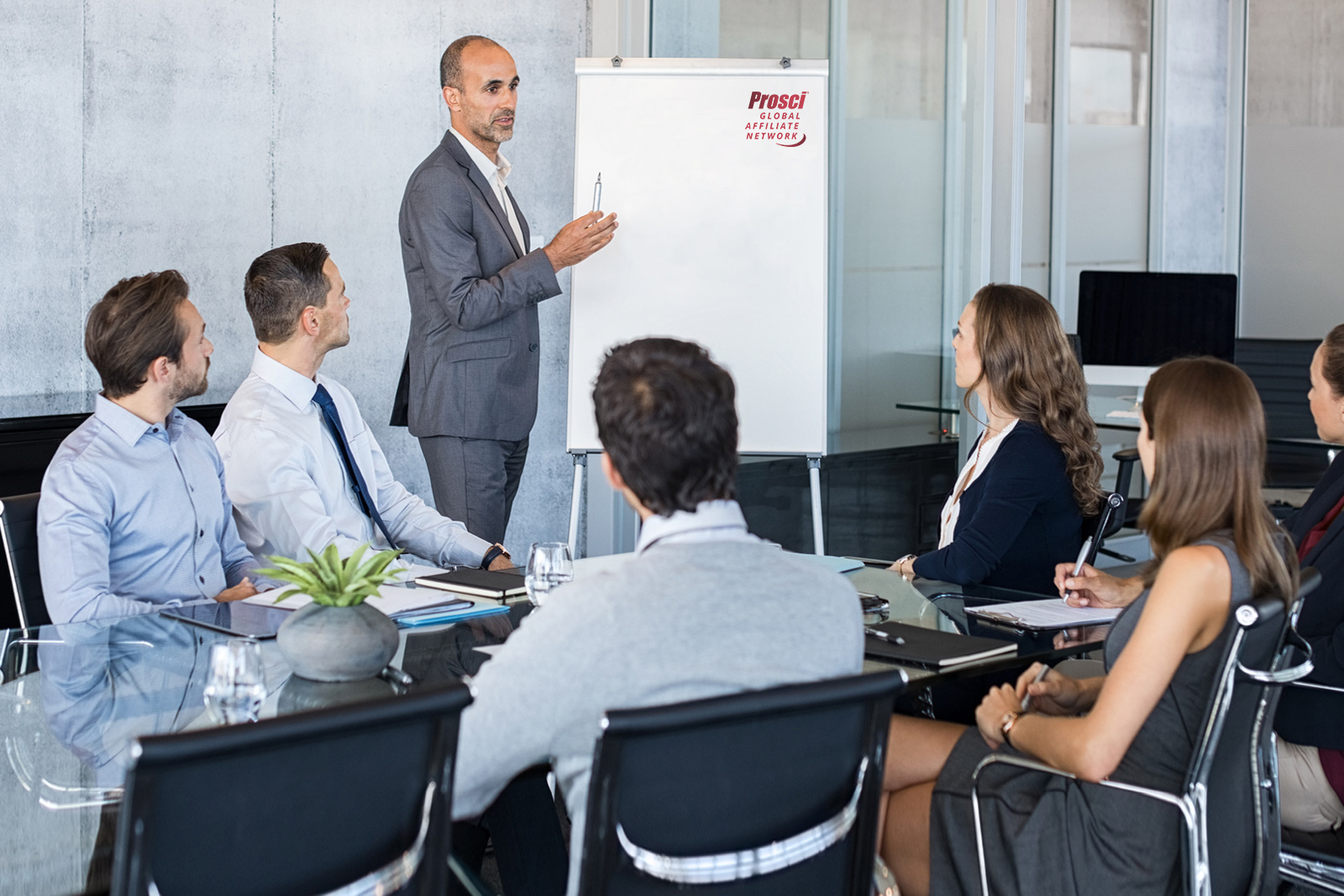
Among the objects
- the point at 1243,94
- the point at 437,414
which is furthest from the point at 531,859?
the point at 1243,94

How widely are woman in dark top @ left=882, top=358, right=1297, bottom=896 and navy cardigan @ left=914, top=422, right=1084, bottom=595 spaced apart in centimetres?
76

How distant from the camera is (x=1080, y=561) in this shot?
2848 mm

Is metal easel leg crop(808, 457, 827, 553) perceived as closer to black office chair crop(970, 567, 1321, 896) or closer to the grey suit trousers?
the grey suit trousers

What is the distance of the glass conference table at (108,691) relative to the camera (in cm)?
137

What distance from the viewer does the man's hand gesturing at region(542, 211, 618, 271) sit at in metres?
4.06

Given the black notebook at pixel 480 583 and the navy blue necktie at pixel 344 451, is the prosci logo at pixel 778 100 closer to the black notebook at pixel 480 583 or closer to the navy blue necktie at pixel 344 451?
the navy blue necktie at pixel 344 451

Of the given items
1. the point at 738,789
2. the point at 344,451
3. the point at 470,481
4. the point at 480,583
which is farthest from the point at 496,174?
the point at 738,789

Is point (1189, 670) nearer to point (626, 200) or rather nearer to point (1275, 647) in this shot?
point (1275, 647)

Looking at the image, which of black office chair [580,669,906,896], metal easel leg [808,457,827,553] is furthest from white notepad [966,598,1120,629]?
metal easel leg [808,457,827,553]

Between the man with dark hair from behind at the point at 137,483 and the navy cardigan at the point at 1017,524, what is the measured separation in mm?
1520

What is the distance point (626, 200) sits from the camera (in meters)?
4.56

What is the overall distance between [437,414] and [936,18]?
244 cm

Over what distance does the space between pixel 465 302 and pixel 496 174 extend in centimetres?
50

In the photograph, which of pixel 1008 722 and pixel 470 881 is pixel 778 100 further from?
pixel 470 881
